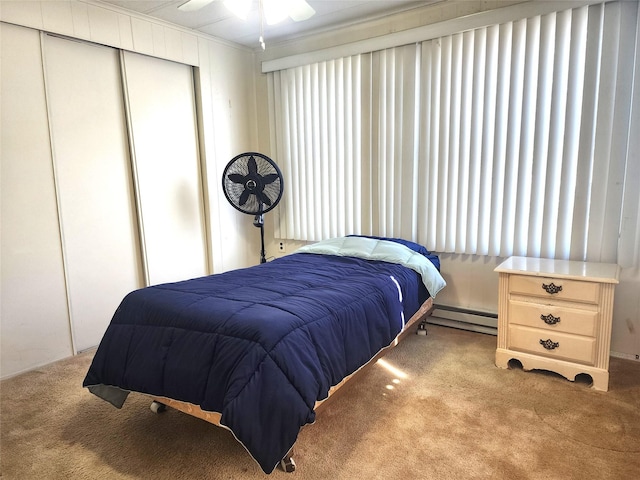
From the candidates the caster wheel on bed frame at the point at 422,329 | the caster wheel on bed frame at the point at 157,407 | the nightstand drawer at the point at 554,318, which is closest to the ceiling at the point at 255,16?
the nightstand drawer at the point at 554,318

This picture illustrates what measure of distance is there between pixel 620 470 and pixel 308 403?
51.1 inches

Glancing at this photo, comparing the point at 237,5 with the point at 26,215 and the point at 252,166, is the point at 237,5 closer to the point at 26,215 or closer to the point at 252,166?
the point at 252,166

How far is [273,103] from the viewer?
3.97 m

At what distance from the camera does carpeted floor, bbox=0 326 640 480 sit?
5.39 ft

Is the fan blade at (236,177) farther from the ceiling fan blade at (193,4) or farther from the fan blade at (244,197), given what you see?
the ceiling fan blade at (193,4)

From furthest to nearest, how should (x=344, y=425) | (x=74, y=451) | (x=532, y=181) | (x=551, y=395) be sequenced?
(x=532, y=181) → (x=551, y=395) → (x=344, y=425) → (x=74, y=451)

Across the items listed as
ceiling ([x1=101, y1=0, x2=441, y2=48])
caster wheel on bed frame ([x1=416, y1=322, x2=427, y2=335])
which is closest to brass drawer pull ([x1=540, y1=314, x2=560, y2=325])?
caster wheel on bed frame ([x1=416, y1=322, x2=427, y2=335])

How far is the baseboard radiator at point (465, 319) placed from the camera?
299cm

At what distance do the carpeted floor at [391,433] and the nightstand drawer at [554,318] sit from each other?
0.32 metres

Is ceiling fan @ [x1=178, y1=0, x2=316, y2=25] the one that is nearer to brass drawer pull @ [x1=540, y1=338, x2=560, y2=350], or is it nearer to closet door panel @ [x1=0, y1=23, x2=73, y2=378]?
closet door panel @ [x1=0, y1=23, x2=73, y2=378]

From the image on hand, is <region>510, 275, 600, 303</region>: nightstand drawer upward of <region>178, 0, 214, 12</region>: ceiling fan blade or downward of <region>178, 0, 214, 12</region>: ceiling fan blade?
downward

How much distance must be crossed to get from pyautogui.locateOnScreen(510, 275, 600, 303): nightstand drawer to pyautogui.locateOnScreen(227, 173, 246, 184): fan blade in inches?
91.1

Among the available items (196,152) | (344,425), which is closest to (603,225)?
(344,425)

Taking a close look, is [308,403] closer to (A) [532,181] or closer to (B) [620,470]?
(B) [620,470]
